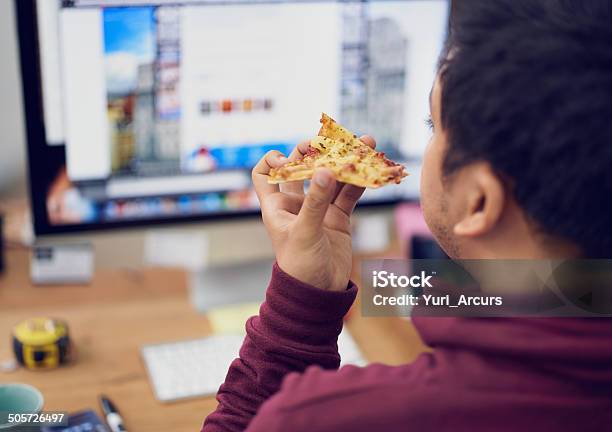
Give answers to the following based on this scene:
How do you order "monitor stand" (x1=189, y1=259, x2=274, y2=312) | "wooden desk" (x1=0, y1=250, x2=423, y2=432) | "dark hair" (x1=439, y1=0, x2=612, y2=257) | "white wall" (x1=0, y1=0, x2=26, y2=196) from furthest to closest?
"white wall" (x1=0, y1=0, x2=26, y2=196)
"monitor stand" (x1=189, y1=259, x2=274, y2=312)
"wooden desk" (x1=0, y1=250, x2=423, y2=432)
"dark hair" (x1=439, y1=0, x2=612, y2=257)

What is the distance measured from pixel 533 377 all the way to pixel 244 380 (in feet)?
0.98

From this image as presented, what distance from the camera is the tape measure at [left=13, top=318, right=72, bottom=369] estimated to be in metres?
1.01

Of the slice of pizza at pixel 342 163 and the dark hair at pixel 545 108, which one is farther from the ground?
the dark hair at pixel 545 108

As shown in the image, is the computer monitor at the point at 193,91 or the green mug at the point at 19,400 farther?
the computer monitor at the point at 193,91

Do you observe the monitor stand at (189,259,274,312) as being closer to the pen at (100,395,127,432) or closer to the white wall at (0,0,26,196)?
the pen at (100,395,127,432)

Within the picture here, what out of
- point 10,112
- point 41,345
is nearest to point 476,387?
point 41,345

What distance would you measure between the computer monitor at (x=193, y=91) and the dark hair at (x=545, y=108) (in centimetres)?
50

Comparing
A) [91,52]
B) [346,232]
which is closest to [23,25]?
[91,52]

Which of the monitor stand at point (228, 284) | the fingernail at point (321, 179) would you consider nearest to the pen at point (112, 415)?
the monitor stand at point (228, 284)

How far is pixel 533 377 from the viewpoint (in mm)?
585

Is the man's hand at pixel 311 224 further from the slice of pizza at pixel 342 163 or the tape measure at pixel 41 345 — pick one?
the tape measure at pixel 41 345

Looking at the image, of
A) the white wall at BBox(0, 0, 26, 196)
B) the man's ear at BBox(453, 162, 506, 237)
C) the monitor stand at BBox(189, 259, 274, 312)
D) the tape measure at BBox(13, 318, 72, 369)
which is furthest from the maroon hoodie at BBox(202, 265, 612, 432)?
the white wall at BBox(0, 0, 26, 196)

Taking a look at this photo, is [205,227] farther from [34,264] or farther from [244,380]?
[244,380]

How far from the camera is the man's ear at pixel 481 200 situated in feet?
1.97
